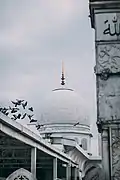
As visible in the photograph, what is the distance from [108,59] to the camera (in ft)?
41.1

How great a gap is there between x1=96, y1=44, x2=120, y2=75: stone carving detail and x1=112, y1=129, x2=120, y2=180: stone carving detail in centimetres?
177

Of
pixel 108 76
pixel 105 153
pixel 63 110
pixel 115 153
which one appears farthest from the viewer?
pixel 63 110

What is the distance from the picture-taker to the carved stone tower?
11.8m

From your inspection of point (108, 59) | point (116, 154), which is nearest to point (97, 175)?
point (116, 154)

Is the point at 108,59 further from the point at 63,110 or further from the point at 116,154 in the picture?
the point at 63,110

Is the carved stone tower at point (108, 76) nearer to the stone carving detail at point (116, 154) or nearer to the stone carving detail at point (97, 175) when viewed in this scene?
the stone carving detail at point (116, 154)

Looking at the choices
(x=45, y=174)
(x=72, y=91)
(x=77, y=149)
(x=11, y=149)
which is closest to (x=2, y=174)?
(x=45, y=174)

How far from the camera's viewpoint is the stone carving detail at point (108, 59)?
12445 mm

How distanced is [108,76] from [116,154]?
2.35 metres

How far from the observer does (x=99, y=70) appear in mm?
12453

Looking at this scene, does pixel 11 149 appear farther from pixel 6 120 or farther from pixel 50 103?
pixel 50 103

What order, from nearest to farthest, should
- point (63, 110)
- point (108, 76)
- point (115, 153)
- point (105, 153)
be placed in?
point (115, 153)
point (105, 153)
point (108, 76)
point (63, 110)

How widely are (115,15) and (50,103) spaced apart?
73.3ft

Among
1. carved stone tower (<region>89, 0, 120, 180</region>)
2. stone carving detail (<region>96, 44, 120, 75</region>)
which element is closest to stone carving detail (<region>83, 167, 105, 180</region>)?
carved stone tower (<region>89, 0, 120, 180</region>)
